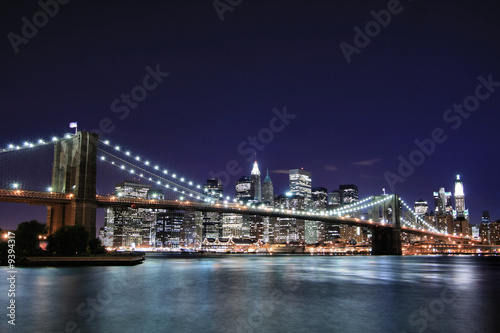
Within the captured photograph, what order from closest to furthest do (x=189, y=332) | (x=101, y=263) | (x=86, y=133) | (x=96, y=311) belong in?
1. (x=189, y=332)
2. (x=96, y=311)
3. (x=101, y=263)
4. (x=86, y=133)

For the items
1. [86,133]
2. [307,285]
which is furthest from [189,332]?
[86,133]

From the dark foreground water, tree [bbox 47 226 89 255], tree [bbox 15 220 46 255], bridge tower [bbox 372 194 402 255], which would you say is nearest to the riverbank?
tree [bbox 47 226 89 255]

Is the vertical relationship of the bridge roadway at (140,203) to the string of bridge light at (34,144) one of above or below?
below

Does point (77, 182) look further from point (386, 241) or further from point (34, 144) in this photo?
point (386, 241)

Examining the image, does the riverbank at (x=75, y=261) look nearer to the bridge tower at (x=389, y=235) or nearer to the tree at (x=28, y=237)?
the tree at (x=28, y=237)

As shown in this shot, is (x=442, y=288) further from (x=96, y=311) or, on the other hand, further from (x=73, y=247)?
(x=73, y=247)

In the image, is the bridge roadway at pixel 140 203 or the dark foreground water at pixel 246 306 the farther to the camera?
the bridge roadway at pixel 140 203

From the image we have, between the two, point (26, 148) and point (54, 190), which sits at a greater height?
point (26, 148)

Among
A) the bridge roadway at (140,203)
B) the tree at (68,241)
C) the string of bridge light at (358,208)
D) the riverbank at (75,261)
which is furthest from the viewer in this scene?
the string of bridge light at (358,208)

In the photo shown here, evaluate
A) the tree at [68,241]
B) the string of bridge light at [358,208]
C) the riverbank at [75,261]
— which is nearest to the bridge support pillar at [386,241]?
the string of bridge light at [358,208]
